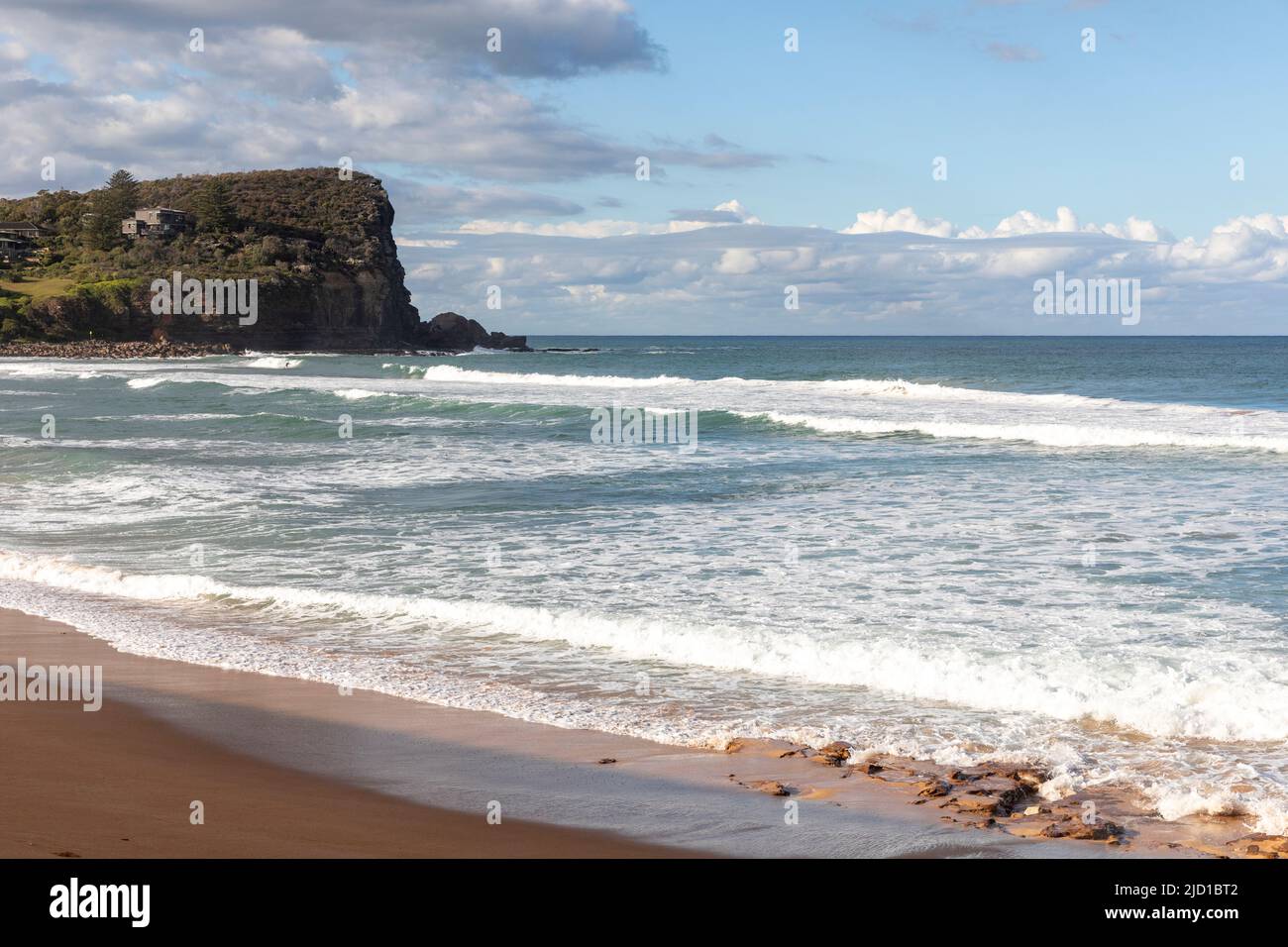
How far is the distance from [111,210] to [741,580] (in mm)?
133518

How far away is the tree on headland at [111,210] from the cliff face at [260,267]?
1894mm

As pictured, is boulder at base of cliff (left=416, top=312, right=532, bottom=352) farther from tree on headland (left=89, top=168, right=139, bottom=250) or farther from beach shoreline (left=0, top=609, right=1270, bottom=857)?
beach shoreline (left=0, top=609, right=1270, bottom=857)

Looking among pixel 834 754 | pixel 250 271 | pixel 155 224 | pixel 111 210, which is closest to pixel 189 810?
pixel 834 754

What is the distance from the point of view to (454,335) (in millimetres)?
130500

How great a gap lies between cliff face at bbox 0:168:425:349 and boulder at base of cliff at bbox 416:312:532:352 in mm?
1454

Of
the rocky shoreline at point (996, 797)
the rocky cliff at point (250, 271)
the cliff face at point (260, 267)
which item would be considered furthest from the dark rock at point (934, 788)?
the cliff face at point (260, 267)

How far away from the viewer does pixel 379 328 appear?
11612 cm

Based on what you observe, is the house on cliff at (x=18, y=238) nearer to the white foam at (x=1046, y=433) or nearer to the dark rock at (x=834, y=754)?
the white foam at (x=1046, y=433)

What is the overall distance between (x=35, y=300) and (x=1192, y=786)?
105m

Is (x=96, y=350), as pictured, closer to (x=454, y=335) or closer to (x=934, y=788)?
(x=454, y=335)

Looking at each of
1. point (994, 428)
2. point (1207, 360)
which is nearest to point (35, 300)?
point (994, 428)

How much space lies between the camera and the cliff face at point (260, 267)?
9612 cm
